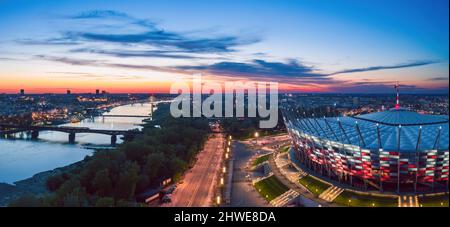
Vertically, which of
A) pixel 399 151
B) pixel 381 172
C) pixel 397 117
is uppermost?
pixel 397 117

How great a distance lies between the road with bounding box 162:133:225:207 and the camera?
2923cm

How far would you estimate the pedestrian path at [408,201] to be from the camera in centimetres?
2595

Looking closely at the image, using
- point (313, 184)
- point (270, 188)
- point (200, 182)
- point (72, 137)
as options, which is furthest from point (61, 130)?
point (313, 184)

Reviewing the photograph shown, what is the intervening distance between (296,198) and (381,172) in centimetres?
758

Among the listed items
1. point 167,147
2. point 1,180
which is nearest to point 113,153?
point 167,147

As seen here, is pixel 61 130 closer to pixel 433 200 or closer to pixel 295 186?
pixel 295 186

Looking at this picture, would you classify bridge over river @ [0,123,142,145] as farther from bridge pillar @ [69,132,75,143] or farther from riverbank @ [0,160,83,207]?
riverbank @ [0,160,83,207]

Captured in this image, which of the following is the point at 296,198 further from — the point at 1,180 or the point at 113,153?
the point at 1,180

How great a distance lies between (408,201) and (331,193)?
5754mm

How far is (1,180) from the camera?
4016 centimetres

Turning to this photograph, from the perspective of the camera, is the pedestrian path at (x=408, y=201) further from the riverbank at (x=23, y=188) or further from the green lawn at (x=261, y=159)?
the riverbank at (x=23, y=188)

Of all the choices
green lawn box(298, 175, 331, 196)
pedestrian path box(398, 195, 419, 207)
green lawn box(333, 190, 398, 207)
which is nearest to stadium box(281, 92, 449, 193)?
pedestrian path box(398, 195, 419, 207)

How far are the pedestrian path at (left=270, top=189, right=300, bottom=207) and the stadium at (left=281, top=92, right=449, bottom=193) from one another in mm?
4905

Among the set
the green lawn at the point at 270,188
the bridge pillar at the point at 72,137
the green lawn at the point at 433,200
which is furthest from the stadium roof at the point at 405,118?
the bridge pillar at the point at 72,137
